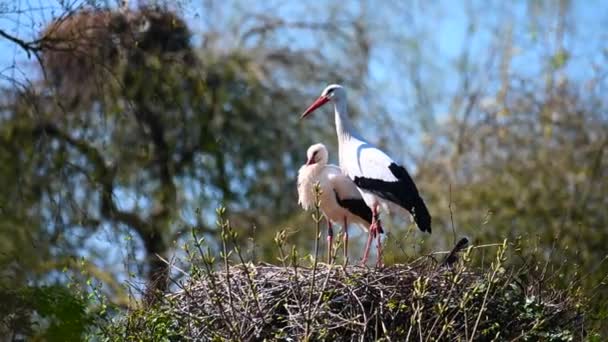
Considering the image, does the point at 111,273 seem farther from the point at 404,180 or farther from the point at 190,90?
the point at 404,180

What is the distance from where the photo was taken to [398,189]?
8461 millimetres

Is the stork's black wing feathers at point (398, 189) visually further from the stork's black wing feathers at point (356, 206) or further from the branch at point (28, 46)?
the branch at point (28, 46)

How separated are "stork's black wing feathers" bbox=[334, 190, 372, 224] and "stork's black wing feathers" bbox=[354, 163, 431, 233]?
267 millimetres

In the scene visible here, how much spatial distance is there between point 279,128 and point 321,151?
5.04 m

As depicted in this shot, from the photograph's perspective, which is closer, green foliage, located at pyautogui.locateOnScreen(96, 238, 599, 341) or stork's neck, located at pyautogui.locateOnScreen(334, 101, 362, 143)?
green foliage, located at pyautogui.locateOnScreen(96, 238, 599, 341)

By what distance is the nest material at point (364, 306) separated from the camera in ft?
20.6

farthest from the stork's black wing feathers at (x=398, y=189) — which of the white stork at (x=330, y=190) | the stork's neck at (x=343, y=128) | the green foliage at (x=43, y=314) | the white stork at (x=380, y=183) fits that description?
the green foliage at (x=43, y=314)

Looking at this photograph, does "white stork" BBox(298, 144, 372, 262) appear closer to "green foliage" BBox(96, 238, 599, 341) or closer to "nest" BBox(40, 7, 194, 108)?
"nest" BBox(40, 7, 194, 108)

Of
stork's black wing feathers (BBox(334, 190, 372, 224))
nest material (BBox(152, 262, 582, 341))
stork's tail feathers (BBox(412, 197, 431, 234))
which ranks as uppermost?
stork's black wing feathers (BBox(334, 190, 372, 224))

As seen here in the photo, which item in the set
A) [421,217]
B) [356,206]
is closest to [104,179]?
[356,206]

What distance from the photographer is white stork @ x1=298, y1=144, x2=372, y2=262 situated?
28.6 ft

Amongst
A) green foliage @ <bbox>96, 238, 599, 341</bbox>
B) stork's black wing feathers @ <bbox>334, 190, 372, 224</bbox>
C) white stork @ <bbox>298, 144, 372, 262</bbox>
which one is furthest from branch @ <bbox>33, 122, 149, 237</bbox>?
stork's black wing feathers @ <bbox>334, 190, 372, 224</bbox>

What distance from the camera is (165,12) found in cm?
840

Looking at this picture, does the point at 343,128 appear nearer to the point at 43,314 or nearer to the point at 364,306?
the point at 364,306
